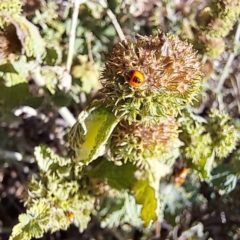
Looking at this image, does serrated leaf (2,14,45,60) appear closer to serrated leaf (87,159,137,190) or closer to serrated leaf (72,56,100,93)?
serrated leaf (72,56,100,93)

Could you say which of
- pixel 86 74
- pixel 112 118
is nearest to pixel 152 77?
pixel 112 118

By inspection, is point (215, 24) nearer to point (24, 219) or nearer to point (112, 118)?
point (112, 118)

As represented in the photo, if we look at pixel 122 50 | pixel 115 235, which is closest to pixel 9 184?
pixel 115 235

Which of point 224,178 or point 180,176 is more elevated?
point 180,176

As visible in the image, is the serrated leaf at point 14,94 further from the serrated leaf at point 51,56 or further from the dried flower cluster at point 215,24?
the dried flower cluster at point 215,24

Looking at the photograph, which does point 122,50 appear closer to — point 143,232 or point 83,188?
point 83,188
